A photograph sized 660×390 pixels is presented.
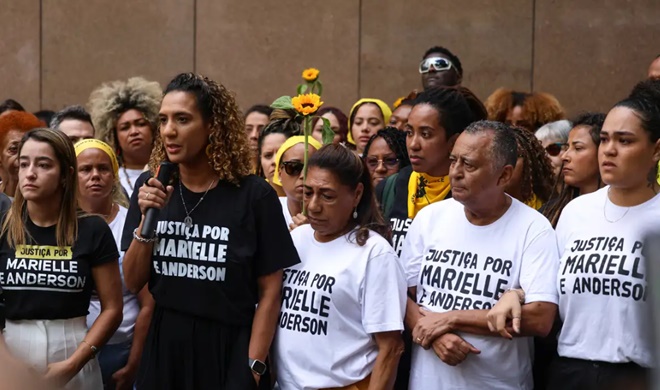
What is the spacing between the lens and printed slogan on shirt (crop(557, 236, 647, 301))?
14.4 ft

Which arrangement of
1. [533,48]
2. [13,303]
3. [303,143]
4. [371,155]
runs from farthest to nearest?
A: [533,48], [371,155], [303,143], [13,303]

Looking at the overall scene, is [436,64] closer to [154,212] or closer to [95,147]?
[95,147]

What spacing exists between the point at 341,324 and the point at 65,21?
279 inches

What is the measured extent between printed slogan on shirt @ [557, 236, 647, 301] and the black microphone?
1.79 metres

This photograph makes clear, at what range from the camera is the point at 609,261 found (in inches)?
176

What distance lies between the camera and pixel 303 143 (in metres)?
5.92

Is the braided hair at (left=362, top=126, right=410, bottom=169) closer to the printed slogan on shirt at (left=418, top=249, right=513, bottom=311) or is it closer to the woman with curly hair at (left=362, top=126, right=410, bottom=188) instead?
the woman with curly hair at (left=362, top=126, right=410, bottom=188)

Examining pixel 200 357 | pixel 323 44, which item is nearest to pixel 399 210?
pixel 200 357

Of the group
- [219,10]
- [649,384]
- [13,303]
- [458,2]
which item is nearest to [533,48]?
[458,2]

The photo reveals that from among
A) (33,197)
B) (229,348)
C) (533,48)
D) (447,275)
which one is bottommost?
(229,348)

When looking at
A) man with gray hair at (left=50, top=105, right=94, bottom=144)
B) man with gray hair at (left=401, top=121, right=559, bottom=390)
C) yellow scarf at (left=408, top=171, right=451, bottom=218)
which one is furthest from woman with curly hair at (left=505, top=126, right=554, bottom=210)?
man with gray hair at (left=50, top=105, right=94, bottom=144)

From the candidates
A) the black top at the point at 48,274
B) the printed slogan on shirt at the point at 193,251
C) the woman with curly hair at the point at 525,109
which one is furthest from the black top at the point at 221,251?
the woman with curly hair at the point at 525,109

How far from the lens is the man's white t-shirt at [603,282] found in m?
4.39

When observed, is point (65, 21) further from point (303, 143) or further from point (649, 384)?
point (649, 384)
